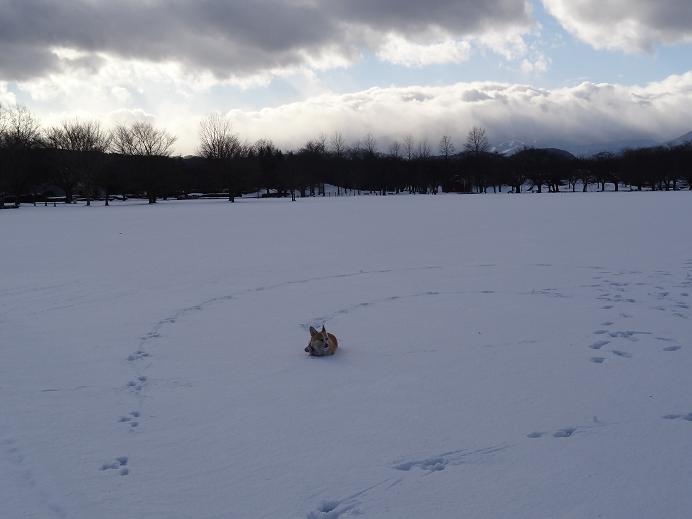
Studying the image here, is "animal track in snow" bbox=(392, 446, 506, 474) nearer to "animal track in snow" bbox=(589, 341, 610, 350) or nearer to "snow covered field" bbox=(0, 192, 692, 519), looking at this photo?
"snow covered field" bbox=(0, 192, 692, 519)

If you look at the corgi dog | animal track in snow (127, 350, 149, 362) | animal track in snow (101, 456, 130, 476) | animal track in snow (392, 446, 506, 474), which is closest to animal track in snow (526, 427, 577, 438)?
animal track in snow (392, 446, 506, 474)

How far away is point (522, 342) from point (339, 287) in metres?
4.16

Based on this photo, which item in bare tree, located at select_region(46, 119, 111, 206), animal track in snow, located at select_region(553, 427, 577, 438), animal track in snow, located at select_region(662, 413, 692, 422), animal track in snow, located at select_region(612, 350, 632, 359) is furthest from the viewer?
bare tree, located at select_region(46, 119, 111, 206)

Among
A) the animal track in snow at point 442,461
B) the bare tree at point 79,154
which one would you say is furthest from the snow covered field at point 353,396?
the bare tree at point 79,154

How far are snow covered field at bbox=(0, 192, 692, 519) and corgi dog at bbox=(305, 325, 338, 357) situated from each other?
92 millimetres

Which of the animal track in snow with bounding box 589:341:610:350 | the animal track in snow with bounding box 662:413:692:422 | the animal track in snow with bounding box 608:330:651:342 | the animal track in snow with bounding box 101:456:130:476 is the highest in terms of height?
the animal track in snow with bounding box 608:330:651:342

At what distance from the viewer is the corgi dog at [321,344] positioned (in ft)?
19.7

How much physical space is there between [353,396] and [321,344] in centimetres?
111

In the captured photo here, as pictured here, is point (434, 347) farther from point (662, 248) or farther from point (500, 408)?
point (662, 248)

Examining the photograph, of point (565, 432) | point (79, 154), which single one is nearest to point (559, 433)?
point (565, 432)

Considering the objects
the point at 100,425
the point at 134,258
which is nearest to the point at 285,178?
the point at 134,258

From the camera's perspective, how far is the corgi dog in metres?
5.99

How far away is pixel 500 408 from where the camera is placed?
15.1ft

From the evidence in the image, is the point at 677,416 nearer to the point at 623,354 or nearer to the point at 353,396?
the point at 623,354
